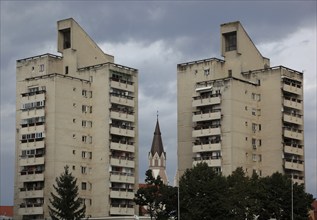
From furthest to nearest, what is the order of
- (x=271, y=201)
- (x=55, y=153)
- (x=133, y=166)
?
1. (x=133, y=166)
2. (x=55, y=153)
3. (x=271, y=201)

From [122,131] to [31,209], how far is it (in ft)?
72.5

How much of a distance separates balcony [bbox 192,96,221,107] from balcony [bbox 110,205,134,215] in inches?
906

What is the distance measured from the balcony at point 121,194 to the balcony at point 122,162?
15.6 ft

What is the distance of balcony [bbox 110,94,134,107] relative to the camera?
141625mm

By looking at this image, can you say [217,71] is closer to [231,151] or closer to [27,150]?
[231,151]

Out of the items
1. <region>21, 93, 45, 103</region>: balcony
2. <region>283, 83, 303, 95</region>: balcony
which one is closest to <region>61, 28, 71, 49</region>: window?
<region>21, 93, 45, 103</region>: balcony

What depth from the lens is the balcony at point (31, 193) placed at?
134 metres

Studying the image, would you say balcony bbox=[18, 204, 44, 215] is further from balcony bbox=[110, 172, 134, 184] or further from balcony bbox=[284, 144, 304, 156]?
balcony bbox=[284, 144, 304, 156]

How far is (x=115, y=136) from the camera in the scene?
142 meters

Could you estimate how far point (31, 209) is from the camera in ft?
444

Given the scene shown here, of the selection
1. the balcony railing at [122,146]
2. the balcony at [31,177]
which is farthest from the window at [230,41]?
the balcony at [31,177]

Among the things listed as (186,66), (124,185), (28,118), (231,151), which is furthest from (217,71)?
(28,118)

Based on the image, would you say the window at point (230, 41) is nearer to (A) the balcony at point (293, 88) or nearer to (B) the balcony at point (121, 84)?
(A) the balcony at point (293, 88)

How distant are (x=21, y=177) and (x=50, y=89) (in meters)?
16.9
